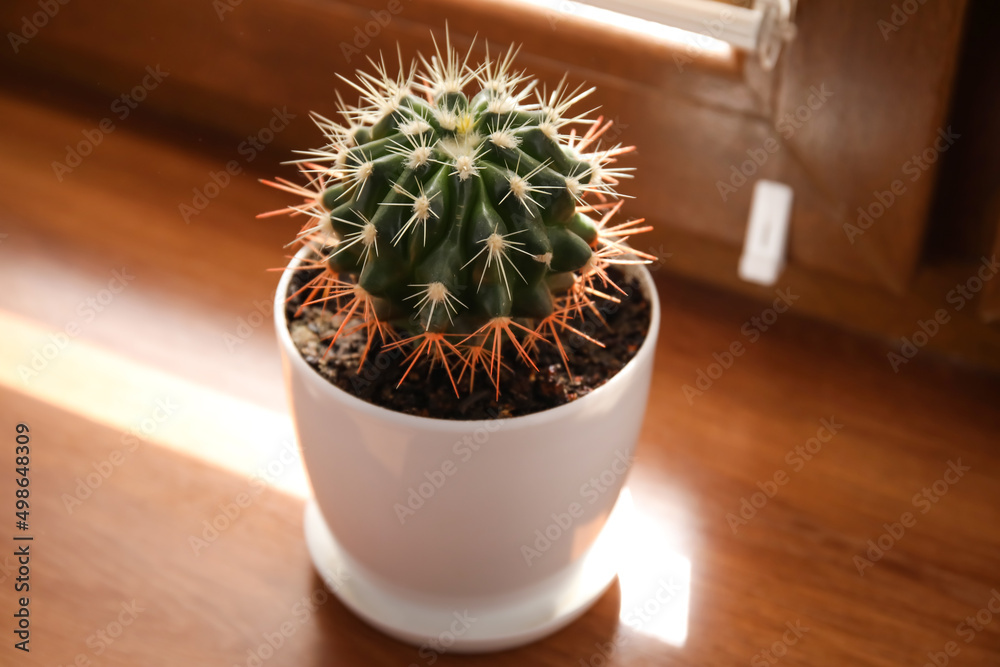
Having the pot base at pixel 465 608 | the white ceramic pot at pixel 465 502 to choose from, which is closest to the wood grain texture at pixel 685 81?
the white ceramic pot at pixel 465 502

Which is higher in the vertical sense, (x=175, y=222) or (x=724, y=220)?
(x=724, y=220)

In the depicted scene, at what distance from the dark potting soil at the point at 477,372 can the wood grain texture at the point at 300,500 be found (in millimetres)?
209

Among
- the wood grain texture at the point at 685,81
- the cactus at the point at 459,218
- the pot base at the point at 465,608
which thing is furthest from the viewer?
the wood grain texture at the point at 685,81

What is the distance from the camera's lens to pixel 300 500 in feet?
2.67

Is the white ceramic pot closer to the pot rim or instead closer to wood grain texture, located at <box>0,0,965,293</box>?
the pot rim

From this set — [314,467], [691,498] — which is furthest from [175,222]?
[691,498]

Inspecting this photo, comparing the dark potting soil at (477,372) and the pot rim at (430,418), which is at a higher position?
the pot rim at (430,418)

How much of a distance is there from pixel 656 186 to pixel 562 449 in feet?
1.49

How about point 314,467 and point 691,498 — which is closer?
point 314,467

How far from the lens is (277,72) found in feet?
3.39

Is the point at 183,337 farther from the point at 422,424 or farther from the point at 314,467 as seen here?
the point at 422,424

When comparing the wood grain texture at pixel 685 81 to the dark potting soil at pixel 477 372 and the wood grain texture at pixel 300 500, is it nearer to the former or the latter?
the wood grain texture at pixel 300 500

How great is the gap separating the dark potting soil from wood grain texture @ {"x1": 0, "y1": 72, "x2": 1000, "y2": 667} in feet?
0.69

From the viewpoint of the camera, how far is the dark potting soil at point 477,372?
0.62 metres
